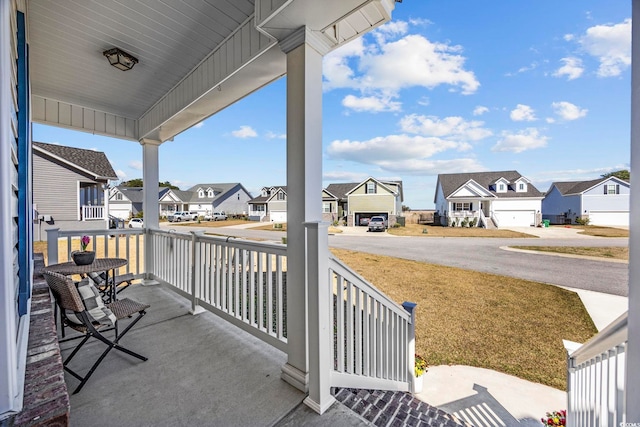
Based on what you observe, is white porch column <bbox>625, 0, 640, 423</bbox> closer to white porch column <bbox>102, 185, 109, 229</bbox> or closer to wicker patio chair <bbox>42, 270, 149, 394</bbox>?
wicker patio chair <bbox>42, 270, 149, 394</bbox>

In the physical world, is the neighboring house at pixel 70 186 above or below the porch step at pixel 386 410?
above

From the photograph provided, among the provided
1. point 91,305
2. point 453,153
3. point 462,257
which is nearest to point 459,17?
point 91,305

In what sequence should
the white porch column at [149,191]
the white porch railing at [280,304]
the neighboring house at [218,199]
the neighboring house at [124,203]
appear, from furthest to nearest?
the neighboring house at [218,199], the neighboring house at [124,203], the white porch column at [149,191], the white porch railing at [280,304]

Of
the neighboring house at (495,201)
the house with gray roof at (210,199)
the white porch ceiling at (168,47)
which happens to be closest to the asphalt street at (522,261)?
the white porch ceiling at (168,47)

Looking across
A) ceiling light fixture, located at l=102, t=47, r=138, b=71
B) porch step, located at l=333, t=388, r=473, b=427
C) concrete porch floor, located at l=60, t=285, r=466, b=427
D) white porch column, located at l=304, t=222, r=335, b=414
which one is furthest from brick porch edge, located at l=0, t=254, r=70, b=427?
ceiling light fixture, located at l=102, t=47, r=138, b=71

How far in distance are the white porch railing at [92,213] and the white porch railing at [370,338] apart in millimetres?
14217

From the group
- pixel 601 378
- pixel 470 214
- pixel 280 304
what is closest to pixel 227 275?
pixel 280 304

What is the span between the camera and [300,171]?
1.81m

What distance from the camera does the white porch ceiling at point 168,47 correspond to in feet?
5.75

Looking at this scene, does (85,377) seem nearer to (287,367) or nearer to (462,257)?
(287,367)

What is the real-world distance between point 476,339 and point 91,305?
498 cm

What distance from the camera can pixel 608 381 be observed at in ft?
4.23

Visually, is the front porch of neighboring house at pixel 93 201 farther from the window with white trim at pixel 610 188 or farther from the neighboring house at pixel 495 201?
the neighboring house at pixel 495 201

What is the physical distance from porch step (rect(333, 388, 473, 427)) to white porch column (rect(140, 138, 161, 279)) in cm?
366
